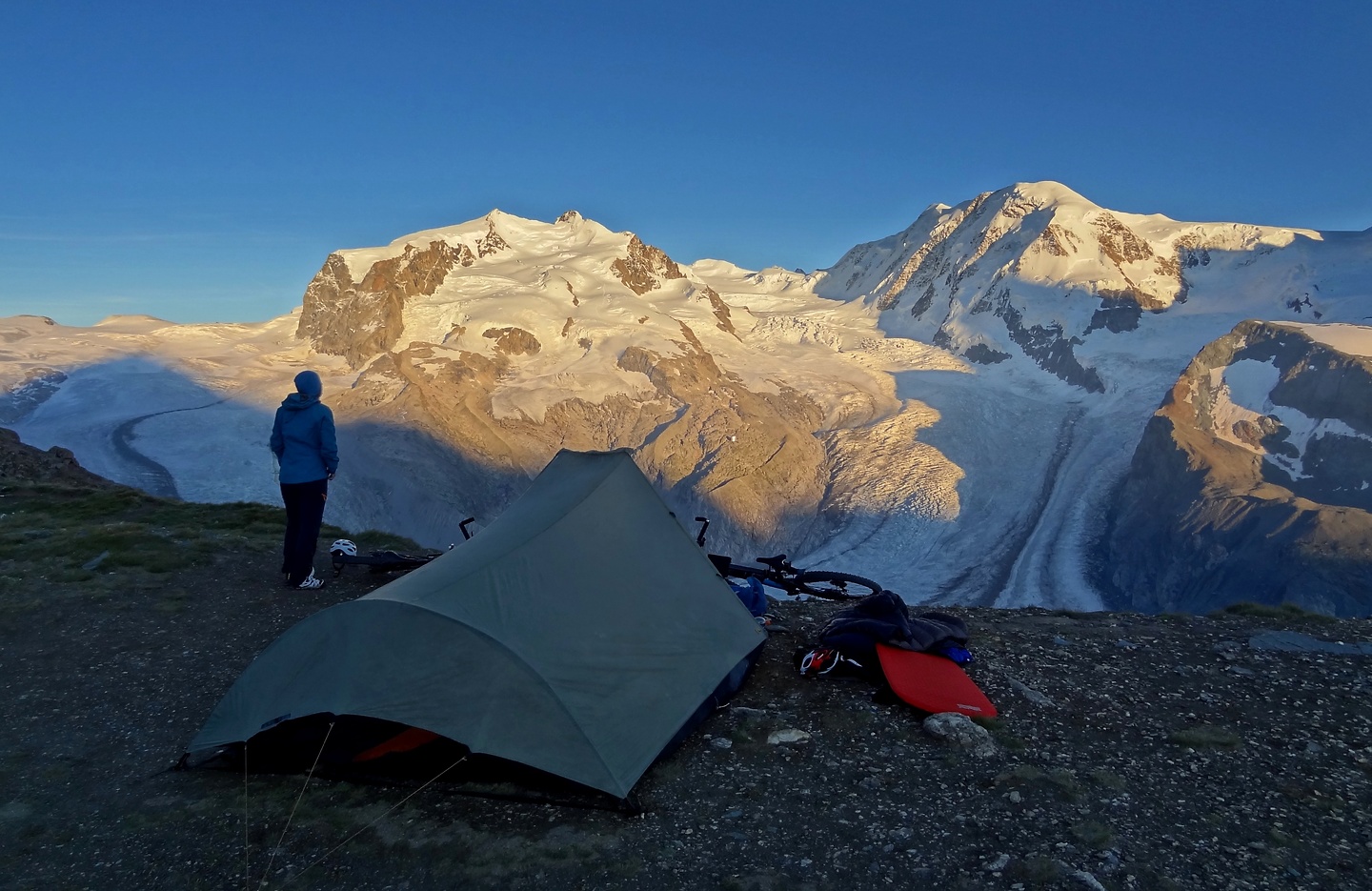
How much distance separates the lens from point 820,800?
18.6 ft

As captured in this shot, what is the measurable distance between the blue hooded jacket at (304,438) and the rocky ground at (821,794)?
2285mm

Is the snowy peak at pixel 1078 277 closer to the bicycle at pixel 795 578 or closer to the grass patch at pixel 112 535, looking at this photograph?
the bicycle at pixel 795 578

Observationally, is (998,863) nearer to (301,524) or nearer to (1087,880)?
(1087,880)

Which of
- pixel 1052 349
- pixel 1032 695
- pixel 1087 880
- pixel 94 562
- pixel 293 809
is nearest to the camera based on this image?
pixel 1087 880

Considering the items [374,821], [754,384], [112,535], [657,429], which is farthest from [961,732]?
[754,384]

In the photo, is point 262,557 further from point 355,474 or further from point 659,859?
point 355,474

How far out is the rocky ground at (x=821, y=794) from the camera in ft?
16.2

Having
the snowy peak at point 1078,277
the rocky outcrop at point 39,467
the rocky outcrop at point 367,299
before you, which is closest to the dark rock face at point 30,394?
the rocky outcrop at point 367,299

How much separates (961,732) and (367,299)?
4407 inches

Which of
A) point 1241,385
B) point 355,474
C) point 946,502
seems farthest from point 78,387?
point 1241,385

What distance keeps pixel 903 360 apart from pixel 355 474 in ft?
232

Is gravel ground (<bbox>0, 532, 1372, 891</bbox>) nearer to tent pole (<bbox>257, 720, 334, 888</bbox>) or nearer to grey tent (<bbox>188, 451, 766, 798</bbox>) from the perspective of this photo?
tent pole (<bbox>257, 720, 334, 888</bbox>)

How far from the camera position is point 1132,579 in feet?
198

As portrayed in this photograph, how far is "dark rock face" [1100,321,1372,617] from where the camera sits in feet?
171
